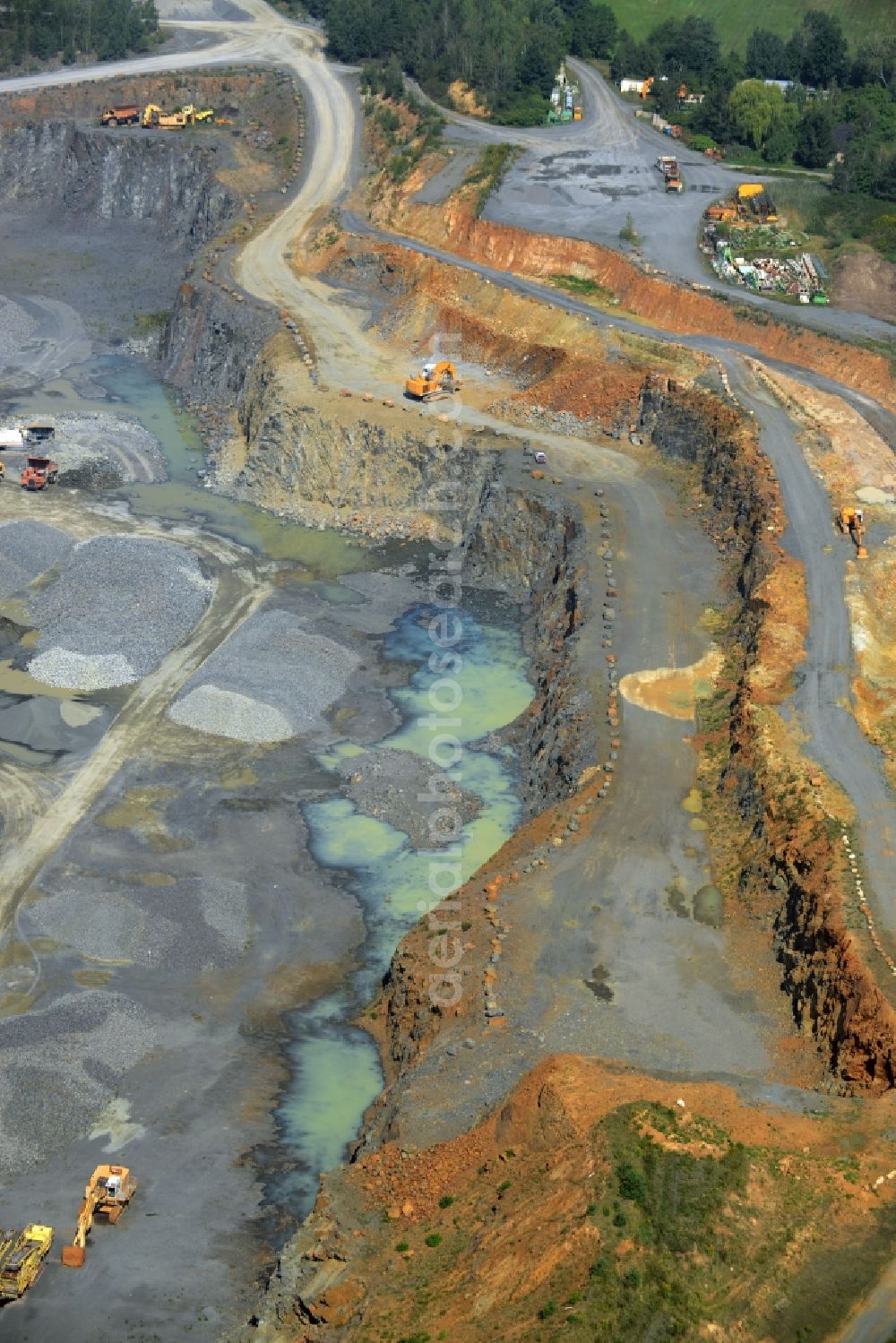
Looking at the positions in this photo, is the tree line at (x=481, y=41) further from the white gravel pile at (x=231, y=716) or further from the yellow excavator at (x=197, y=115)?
the white gravel pile at (x=231, y=716)

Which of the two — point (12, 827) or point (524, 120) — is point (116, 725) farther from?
point (524, 120)

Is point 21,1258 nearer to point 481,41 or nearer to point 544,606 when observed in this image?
point 544,606

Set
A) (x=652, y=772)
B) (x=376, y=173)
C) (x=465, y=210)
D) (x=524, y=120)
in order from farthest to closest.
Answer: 1. (x=524, y=120)
2. (x=376, y=173)
3. (x=465, y=210)
4. (x=652, y=772)

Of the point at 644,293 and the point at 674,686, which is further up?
the point at 644,293

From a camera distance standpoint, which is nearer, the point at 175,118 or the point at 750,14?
the point at 175,118

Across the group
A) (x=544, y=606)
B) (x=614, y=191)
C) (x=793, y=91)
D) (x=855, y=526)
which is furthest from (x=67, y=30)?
(x=855, y=526)

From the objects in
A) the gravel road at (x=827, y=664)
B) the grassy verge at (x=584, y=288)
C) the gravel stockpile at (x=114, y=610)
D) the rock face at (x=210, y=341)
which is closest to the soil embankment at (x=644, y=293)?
the grassy verge at (x=584, y=288)

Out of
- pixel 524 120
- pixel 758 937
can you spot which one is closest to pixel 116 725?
pixel 758 937
